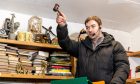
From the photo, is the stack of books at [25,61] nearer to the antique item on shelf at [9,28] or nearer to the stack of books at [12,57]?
the stack of books at [12,57]

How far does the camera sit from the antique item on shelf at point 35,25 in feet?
8.60

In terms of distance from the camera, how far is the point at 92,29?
1.95 metres

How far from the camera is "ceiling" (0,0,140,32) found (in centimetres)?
259

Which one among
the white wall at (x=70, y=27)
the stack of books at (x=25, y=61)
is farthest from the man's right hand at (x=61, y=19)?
the white wall at (x=70, y=27)

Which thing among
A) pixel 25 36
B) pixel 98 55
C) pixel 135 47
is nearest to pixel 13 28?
pixel 25 36

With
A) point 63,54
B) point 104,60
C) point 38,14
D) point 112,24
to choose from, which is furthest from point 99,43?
point 112,24

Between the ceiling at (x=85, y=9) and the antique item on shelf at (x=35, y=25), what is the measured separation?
0.31 feet

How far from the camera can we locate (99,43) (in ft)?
6.36

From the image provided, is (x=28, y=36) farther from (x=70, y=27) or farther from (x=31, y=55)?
(x=70, y=27)

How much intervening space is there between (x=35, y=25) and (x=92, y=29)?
88cm

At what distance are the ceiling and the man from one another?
2.26ft

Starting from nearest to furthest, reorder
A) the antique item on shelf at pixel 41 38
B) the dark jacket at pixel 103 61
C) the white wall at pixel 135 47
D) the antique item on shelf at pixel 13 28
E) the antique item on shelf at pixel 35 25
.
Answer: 1. the dark jacket at pixel 103 61
2. the antique item on shelf at pixel 13 28
3. the antique item on shelf at pixel 41 38
4. the antique item on shelf at pixel 35 25
5. the white wall at pixel 135 47

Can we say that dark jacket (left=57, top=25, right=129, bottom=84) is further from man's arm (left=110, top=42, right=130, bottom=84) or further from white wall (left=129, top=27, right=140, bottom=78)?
white wall (left=129, top=27, right=140, bottom=78)

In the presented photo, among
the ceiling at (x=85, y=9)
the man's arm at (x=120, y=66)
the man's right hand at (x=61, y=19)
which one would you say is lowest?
the man's arm at (x=120, y=66)
